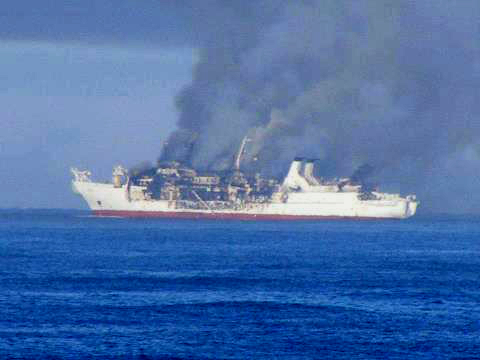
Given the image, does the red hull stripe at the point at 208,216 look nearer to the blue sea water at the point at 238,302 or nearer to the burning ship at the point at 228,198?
the burning ship at the point at 228,198

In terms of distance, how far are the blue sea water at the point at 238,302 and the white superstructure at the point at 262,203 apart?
251ft

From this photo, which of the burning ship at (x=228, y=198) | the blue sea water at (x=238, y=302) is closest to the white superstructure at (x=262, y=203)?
the burning ship at (x=228, y=198)

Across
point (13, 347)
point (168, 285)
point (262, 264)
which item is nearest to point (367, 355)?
point (13, 347)

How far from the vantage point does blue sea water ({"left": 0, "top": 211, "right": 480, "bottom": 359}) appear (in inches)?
1698

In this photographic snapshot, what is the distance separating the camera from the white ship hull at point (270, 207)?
177750 millimetres

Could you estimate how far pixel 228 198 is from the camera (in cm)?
18075

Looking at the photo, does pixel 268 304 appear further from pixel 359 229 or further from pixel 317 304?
pixel 359 229

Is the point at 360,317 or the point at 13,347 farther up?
the point at 360,317

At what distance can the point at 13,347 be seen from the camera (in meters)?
42.4

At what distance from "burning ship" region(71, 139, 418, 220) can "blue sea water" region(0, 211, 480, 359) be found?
77422 mm

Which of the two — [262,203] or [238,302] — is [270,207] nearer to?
[262,203]

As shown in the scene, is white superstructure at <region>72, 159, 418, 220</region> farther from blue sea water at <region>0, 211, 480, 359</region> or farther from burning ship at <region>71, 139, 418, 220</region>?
blue sea water at <region>0, 211, 480, 359</region>

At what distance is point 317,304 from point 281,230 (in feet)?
277

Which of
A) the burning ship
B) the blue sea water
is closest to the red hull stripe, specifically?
the burning ship
